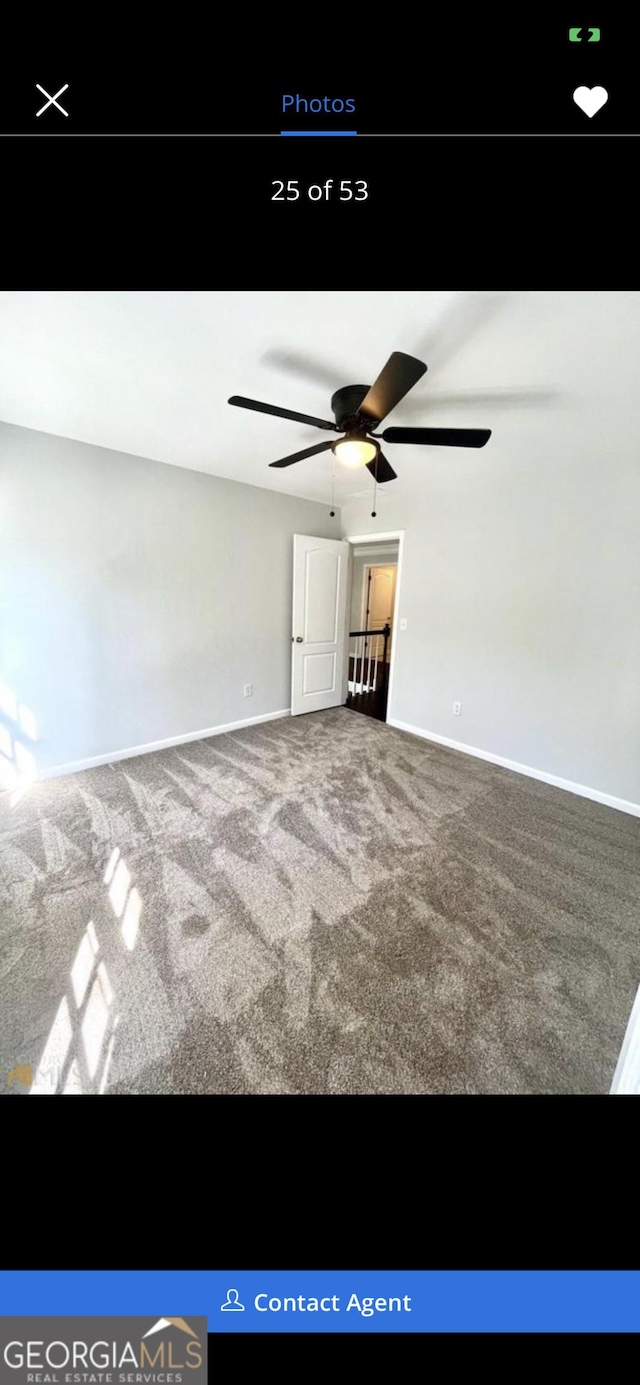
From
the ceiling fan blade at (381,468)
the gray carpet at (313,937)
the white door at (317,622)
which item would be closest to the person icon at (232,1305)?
the gray carpet at (313,937)

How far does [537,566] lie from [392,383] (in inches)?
75.1

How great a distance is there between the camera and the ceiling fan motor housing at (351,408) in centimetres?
180

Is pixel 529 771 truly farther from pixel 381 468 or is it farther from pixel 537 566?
pixel 381 468

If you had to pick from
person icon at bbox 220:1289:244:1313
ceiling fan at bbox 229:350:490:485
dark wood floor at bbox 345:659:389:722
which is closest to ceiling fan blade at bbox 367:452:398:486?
ceiling fan at bbox 229:350:490:485

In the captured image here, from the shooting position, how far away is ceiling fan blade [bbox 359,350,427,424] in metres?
1.29

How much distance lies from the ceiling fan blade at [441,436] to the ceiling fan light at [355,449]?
0.08 metres

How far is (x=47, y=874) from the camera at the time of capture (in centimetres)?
191
